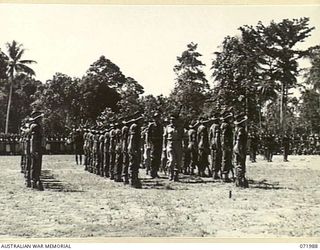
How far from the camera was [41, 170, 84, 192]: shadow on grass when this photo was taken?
621 centimetres

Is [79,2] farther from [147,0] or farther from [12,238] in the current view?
[12,238]

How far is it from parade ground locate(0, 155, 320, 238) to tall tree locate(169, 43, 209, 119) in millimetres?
754

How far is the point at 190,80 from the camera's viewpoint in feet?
18.8

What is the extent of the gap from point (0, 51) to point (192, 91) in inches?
59.1

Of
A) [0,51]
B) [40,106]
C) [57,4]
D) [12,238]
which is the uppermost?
[57,4]

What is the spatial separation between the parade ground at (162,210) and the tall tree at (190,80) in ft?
2.47

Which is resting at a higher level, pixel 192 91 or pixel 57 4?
pixel 57 4

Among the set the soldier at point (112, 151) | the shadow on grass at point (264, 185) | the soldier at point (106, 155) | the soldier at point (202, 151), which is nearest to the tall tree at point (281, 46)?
the shadow on grass at point (264, 185)

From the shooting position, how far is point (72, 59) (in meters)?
5.73

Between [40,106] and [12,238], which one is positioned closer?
[12,238]

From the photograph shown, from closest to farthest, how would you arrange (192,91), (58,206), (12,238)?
(12,238) → (58,206) → (192,91)

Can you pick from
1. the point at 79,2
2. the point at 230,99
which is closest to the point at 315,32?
the point at 230,99

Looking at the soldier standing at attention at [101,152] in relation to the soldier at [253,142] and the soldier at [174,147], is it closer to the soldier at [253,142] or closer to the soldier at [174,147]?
the soldier at [174,147]

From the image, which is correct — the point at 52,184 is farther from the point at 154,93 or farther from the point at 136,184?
the point at 154,93
